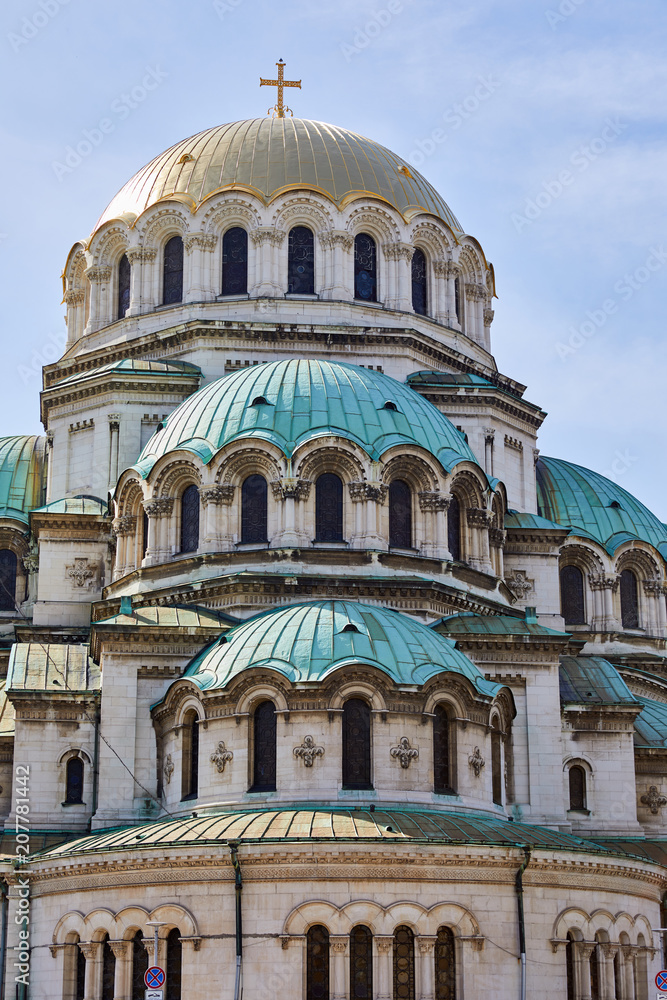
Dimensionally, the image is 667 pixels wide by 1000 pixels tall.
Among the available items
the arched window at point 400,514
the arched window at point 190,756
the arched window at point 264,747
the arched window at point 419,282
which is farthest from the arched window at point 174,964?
the arched window at point 419,282

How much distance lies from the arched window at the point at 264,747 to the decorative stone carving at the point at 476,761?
12.3ft

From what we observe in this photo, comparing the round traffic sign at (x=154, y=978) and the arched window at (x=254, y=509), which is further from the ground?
the arched window at (x=254, y=509)

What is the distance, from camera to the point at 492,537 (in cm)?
3928

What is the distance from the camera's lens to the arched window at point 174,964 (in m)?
28.8

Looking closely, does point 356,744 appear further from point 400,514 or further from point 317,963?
point 400,514

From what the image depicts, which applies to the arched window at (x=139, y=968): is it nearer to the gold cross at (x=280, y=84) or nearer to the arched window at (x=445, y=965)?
the arched window at (x=445, y=965)

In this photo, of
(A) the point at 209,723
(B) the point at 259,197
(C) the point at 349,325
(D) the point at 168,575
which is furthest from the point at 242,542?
(B) the point at 259,197

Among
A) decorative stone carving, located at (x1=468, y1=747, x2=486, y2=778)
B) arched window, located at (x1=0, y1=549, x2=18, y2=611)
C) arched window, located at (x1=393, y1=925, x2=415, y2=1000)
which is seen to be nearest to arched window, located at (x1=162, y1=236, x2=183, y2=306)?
arched window, located at (x1=0, y1=549, x2=18, y2=611)

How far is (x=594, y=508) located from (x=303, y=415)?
12.3 meters

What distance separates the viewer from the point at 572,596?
44.8 metres

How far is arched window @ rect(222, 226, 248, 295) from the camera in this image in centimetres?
4350

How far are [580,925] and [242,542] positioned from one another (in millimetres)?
Answer: 10855

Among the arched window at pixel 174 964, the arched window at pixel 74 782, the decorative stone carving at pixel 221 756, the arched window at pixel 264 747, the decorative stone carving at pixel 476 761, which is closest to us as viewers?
the arched window at pixel 174 964

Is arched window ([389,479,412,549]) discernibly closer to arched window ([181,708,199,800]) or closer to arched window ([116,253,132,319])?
arched window ([181,708,199,800])
